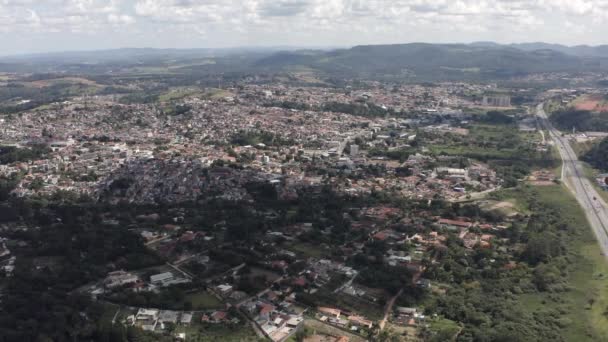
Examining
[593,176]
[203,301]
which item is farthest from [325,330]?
[593,176]

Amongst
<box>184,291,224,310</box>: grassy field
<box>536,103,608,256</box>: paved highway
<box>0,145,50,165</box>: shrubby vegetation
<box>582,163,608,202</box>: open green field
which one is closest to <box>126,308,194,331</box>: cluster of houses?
<box>184,291,224,310</box>: grassy field

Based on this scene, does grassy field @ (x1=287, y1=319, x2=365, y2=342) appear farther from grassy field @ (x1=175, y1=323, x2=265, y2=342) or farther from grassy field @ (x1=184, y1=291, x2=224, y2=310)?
grassy field @ (x1=184, y1=291, x2=224, y2=310)

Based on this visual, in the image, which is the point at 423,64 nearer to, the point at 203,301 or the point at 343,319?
the point at 343,319

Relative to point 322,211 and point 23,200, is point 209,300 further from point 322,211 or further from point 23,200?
point 23,200

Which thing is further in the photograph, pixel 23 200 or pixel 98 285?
pixel 23 200

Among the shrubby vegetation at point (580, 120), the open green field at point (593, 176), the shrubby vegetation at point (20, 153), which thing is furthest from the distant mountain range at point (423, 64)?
the shrubby vegetation at point (20, 153)

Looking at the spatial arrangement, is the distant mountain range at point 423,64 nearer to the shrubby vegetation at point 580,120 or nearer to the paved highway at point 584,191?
the shrubby vegetation at point 580,120

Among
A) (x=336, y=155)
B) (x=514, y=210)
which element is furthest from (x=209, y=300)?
(x=336, y=155)

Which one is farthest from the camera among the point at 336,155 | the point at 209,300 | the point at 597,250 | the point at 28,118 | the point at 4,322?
the point at 28,118
